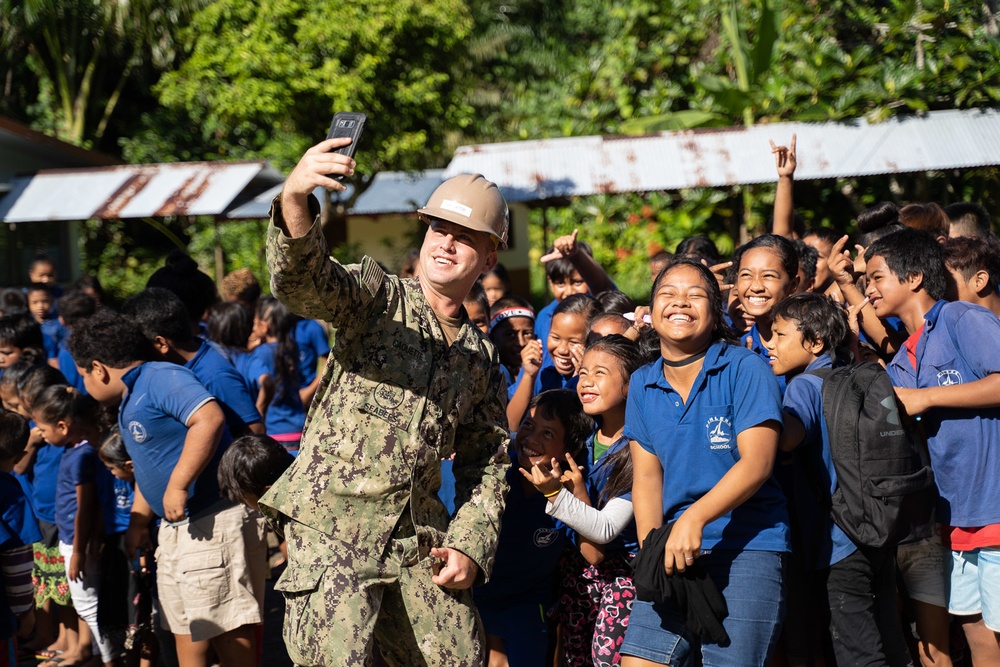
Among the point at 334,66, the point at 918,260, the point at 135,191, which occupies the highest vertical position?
the point at 334,66

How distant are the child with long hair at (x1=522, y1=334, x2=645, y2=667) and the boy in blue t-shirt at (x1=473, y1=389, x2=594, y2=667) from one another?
0.44 feet

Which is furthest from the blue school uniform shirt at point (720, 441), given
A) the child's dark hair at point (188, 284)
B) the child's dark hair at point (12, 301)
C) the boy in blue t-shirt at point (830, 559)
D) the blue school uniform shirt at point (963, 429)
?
the child's dark hair at point (12, 301)

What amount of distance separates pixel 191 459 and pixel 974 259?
3.41 m

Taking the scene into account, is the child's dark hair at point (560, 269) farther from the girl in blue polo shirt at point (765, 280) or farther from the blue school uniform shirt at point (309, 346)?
the girl in blue polo shirt at point (765, 280)

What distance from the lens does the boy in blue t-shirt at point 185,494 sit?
408cm

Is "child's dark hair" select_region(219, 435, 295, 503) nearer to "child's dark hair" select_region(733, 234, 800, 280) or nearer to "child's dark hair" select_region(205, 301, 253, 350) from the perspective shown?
"child's dark hair" select_region(733, 234, 800, 280)

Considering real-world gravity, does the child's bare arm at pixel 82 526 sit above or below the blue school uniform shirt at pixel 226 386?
below

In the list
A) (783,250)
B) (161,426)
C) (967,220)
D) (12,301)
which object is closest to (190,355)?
(161,426)

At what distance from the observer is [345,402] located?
9.20 ft

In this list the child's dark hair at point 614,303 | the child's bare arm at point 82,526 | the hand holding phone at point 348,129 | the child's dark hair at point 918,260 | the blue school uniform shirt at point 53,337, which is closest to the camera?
the hand holding phone at point 348,129

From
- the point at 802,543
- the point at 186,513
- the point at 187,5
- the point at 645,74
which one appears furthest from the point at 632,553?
the point at 187,5

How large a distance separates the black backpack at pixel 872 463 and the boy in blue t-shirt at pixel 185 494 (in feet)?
8.15

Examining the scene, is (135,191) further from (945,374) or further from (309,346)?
(945,374)

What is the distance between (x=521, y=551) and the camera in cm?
373
